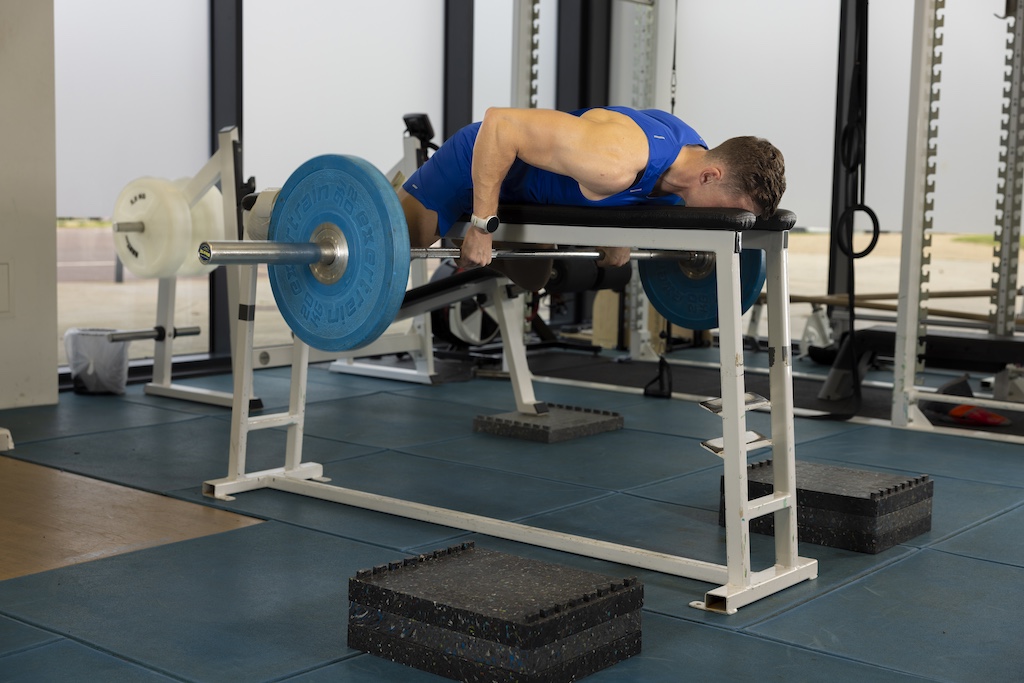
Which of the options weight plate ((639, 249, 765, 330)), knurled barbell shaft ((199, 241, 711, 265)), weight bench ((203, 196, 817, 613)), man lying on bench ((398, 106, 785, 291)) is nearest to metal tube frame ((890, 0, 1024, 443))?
weight plate ((639, 249, 765, 330))

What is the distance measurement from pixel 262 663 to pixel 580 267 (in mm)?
2722

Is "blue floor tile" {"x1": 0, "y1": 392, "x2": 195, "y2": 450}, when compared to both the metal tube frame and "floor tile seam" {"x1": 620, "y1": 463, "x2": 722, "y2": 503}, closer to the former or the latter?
"floor tile seam" {"x1": 620, "y1": 463, "x2": 722, "y2": 503}

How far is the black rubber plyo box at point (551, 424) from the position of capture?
4406 mm

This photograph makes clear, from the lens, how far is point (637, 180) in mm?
2648

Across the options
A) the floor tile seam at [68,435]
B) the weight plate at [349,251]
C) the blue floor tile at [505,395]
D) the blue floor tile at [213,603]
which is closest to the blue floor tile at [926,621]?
the blue floor tile at [213,603]

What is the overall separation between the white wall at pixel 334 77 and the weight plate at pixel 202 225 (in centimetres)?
101

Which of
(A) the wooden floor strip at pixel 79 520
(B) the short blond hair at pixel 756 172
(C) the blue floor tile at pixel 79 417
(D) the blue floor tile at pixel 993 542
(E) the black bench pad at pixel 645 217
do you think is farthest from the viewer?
(C) the blue floor tile at pixel 79 417

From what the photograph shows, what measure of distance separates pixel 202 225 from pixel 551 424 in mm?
1751

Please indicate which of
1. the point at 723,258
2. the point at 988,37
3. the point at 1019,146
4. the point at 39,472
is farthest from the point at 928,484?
the point at 988,37

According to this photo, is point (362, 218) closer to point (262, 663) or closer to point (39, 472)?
point (262, 663)

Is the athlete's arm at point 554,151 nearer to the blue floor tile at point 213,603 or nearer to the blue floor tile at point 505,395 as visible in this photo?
the blue floor tile at point 213,603

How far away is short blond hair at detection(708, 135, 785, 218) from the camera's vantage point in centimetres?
254

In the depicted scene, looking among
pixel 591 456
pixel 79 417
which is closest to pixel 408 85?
pixel 79 417

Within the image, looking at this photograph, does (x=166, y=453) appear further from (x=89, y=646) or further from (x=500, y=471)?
(x=89, y=646)
